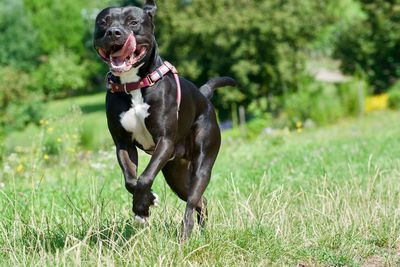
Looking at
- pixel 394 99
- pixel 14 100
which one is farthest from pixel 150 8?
pixel 394 99

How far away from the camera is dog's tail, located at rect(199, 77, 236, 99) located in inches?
209

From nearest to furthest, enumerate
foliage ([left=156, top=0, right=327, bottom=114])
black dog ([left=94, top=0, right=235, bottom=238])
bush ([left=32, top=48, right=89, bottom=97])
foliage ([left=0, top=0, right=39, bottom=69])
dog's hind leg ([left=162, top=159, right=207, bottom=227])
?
black dog ([left=94, top=0, right=235, bottom=238]), dog's hind leg ([left=162, top=159, right=207, bottom=227]), foliage ([left=156, top=0, right=327, bottom=114]), foliage ([left=0, top=0, right=39, bottom=69]), bush ([left=32, top=48, right=89, bottom=97])

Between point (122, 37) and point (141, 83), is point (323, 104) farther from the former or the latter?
point (122, 37)

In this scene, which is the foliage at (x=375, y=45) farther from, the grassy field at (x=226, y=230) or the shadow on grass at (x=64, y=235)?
the shadow on grass at (x=64, y=235)

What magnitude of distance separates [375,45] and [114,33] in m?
26.8

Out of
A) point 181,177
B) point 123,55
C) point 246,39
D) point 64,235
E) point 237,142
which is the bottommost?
point 246,39

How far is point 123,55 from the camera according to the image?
3992 millimetres

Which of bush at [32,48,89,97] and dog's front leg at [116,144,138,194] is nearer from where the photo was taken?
dog's front leg at [116,144,138,194]

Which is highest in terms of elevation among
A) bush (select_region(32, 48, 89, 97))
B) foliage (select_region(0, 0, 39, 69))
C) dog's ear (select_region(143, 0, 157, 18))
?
dog's ear (select_region(143, 0, 157, 18))

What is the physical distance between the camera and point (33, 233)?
4656 millimetres

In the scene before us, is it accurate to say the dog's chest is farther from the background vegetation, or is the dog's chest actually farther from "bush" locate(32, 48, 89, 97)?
"bush" locate(32, 48, 89, 97)

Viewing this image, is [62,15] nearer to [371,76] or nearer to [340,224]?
[371,76]

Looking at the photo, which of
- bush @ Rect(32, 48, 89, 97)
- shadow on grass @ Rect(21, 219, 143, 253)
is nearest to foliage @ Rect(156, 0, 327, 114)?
shadow on grass @ Rect(21, 219, 143, 253)

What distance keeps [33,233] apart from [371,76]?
26.9 m
